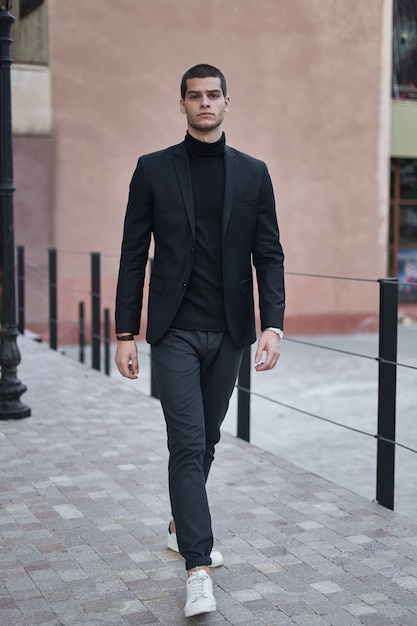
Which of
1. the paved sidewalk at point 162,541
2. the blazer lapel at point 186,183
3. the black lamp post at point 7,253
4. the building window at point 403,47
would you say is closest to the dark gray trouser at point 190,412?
the paved sidewalk at point 162,541

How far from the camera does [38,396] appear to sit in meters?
7.88

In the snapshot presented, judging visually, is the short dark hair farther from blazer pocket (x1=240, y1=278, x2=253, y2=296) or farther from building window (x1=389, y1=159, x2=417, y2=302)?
building window (x1=389, y1=159, x2=417, y2=302)

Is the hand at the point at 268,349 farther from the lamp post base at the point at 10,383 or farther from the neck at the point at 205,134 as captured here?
the lamp post base at the point at 10,383

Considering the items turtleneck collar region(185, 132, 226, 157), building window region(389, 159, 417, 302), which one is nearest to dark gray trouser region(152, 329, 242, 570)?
turtleneck collar region(185, 132, 226, 157)

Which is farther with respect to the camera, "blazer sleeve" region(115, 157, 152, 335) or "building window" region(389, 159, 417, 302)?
"building window" region(389, 159, 417, 302)

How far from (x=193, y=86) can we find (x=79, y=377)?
570cm

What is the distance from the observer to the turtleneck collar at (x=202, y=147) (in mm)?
3594

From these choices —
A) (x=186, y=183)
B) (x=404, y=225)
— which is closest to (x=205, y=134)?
(x=186, y=183)

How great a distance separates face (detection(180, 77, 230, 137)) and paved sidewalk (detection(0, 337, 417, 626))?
5.97 ft

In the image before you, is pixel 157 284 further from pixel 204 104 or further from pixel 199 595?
→ pixel 199 595

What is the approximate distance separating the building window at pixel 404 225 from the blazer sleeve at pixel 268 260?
50.5 feet

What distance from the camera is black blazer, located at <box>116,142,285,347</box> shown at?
3.58 metres

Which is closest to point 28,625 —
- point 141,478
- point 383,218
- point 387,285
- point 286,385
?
point 141,478

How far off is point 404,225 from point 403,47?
3544 millimetres
